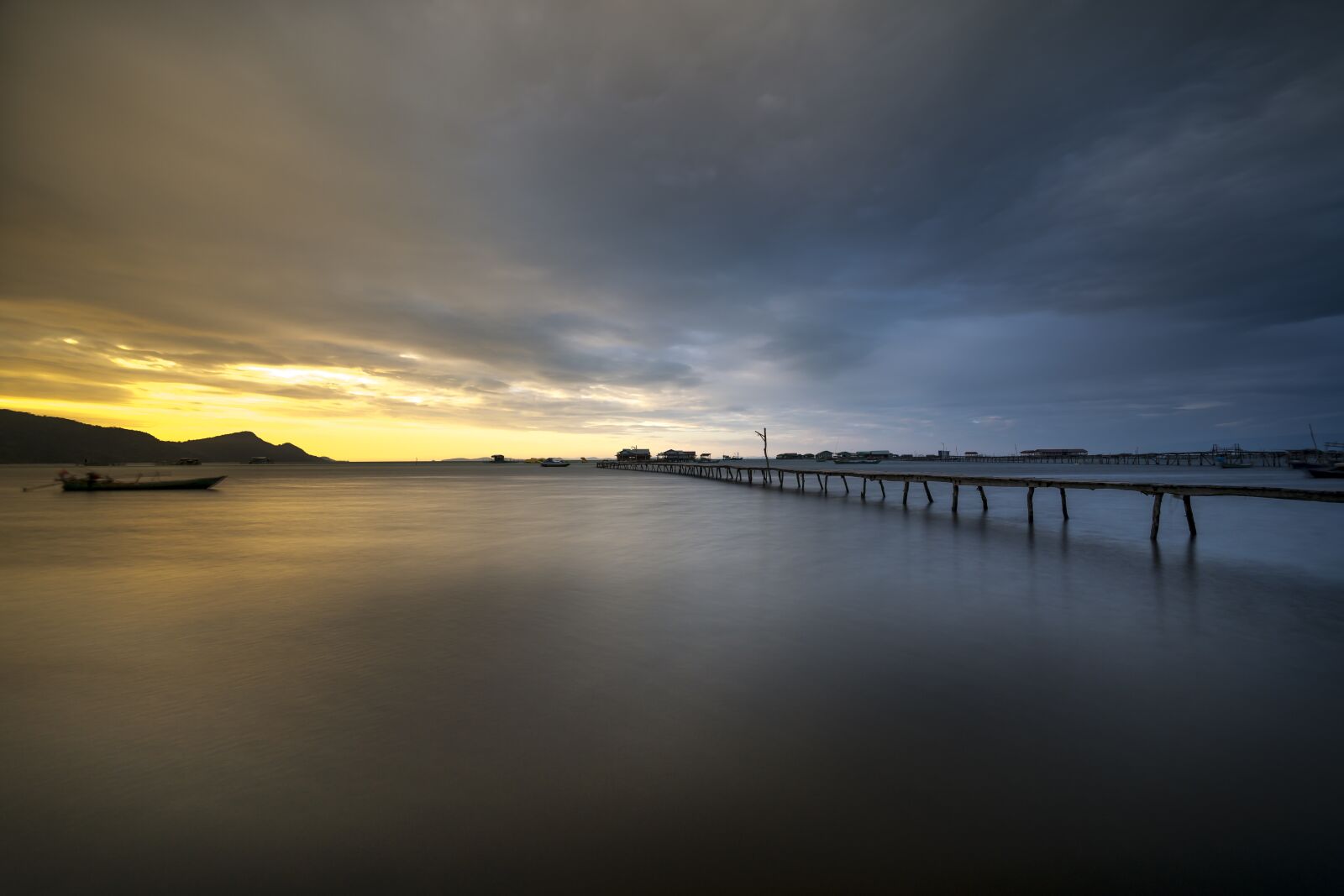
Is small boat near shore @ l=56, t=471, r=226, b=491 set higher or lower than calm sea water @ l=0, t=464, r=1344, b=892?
higher

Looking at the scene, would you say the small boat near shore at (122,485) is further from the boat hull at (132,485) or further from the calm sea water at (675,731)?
the calm sea water at (675,731)

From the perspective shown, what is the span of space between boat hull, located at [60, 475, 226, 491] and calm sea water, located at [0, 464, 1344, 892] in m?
37.5

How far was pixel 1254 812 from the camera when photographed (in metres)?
3.60

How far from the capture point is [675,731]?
15.7 ft

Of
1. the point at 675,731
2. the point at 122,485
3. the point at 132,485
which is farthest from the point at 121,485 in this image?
the point at 675,731

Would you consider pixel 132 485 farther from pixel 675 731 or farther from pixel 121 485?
pixel 675 731

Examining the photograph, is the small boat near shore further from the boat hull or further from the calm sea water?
the calm sea water

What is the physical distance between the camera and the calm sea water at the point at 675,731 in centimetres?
321

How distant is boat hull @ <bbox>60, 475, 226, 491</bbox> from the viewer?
41.2 metres

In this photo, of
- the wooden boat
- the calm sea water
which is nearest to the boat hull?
the wooden boat

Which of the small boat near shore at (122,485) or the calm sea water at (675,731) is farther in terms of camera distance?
the small boat near shore at (122,485)

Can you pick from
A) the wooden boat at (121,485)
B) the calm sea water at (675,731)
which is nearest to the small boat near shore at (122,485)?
the wooden boat at (121,485)

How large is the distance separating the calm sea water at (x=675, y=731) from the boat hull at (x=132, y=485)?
3752 centimetres

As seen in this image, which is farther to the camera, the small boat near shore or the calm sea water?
the small boat near shore
